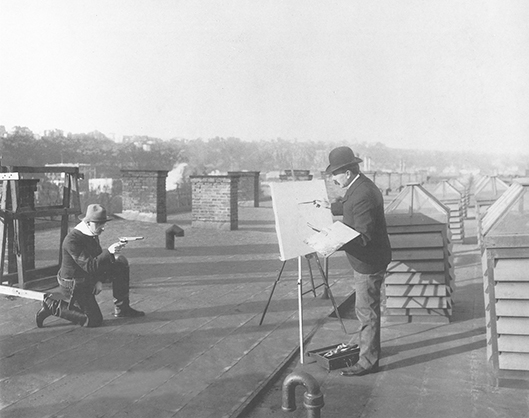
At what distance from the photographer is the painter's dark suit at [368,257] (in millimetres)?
5094

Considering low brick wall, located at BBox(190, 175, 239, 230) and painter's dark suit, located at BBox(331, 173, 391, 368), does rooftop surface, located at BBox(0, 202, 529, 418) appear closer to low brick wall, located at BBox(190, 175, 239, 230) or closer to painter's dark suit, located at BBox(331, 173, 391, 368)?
painter's dark suit, located at BBox(331, 173, 391, 368)

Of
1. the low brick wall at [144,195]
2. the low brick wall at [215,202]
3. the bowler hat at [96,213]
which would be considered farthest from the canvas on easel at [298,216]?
the low brick wall at [144,195]

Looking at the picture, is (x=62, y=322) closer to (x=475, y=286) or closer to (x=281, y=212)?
(x=281, y=212)

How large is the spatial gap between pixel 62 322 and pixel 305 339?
304 centimetres

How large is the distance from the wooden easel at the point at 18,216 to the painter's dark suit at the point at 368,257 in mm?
5008

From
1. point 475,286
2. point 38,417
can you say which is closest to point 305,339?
point 38,417

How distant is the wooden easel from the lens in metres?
7.92

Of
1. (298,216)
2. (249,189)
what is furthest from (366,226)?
(249,189)

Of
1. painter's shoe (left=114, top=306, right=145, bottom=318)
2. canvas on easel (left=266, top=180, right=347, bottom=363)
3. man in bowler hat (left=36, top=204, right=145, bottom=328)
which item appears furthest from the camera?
painter's shoe (left=114, top=306, right=145, bottom=318)

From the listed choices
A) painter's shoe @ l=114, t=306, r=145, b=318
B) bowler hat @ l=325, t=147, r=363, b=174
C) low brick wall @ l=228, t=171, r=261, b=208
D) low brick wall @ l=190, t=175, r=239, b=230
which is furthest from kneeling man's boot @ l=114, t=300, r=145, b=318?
low brick wall @ l=228, t=171, r=261, b=208

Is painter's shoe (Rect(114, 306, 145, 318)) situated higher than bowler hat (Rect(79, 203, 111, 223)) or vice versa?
bowler hat (Rect(79, 203, 111, 223))

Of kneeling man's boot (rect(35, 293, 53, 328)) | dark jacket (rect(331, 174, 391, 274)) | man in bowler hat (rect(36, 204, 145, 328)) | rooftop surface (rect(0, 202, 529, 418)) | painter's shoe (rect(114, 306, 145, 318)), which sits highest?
dark jacket (rect(331, 174, 391, 274))

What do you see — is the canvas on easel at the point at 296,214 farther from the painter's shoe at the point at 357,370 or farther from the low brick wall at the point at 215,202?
the low brick wall at the point at 215,202

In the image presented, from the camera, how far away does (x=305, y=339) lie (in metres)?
6.21
